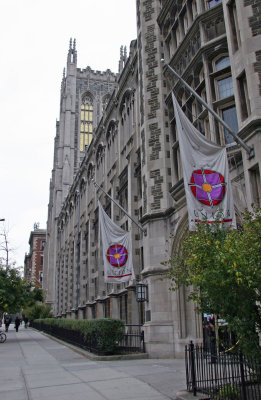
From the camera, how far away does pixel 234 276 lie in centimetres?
693

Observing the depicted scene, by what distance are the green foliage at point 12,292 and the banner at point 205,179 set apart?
22.6 meters

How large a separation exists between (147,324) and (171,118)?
32.2ft

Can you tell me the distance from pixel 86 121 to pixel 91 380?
78.5m

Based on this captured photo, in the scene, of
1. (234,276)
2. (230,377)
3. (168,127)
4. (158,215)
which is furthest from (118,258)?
(234,276)

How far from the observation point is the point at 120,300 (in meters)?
27.4

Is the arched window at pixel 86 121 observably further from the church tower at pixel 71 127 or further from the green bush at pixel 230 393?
the green bush at pixel 230 393

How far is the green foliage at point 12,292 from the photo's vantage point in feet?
98.5

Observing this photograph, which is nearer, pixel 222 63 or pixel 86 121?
pixel 222 63

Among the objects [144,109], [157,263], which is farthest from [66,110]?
[157,263]

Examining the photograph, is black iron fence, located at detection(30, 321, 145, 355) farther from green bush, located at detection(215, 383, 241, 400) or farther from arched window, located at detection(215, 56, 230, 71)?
arched window, located at detection(215, 56, 230, 71)

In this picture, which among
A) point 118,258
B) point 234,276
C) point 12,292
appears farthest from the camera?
point 12,292

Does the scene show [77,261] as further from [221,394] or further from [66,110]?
[66,110]

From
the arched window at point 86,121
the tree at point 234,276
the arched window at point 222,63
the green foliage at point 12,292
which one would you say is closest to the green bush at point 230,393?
the tree at point 234,276

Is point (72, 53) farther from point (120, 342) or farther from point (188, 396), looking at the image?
point (188, 396)
